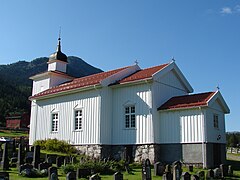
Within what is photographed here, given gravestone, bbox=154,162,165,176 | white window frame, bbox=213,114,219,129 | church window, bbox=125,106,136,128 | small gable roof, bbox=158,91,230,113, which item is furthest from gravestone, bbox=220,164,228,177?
church window, bbox=125,106,136,128

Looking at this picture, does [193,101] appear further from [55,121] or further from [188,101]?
A: [55,121]

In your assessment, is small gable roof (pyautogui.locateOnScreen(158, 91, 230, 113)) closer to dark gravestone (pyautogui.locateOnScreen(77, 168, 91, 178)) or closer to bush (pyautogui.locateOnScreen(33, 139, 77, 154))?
bush (pyautogui.locateOnScreen(33, 139, 77, 154))

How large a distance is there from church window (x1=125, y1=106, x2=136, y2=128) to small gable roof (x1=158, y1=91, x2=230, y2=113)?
83.1 inches

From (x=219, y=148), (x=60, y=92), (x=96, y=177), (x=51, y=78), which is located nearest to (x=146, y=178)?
(x=96, y=177)

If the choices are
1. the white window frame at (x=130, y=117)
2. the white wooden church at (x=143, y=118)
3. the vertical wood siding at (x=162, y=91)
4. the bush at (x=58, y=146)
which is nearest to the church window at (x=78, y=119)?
the white wooden church at (x=143, y=118)

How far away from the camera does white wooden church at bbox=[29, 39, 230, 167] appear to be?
21906 mm

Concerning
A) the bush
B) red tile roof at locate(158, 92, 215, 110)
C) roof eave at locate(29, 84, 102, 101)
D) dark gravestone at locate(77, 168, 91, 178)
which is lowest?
dark gravestone at locate(77, 168, 91, 178)

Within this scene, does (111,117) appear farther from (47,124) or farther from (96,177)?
(96,177)

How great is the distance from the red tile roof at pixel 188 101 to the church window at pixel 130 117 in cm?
211

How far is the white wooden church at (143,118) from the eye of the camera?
2191cm

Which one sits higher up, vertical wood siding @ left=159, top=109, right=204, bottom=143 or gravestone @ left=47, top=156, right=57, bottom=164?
vertical wood siding @ left=159, top=109, right=204, bottom=143

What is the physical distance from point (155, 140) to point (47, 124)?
434 inches

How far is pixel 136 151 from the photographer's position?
23.6 metres

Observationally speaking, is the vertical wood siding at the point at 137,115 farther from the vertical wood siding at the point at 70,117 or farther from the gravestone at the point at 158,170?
the gravestone at the point at 158,170
